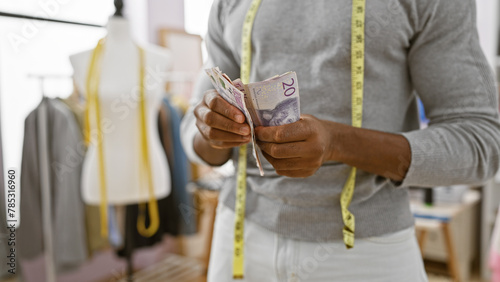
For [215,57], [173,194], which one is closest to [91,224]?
[173,194]

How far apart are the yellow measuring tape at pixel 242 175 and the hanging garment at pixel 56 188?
174 centimetres

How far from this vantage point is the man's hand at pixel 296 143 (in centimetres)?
61

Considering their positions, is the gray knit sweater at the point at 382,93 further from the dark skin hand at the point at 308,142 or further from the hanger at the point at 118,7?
the hanger at the point at 118,7

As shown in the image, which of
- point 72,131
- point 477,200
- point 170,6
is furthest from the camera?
point 170,6

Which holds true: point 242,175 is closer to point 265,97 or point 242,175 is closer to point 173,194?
point 265,97

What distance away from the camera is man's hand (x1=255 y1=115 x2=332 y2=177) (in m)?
0.61

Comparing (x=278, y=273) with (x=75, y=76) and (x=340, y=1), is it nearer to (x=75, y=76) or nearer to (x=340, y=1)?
(x=340, y=1)

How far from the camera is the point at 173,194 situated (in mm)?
2912

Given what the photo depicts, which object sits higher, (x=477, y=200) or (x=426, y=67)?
(x=426, y=67)

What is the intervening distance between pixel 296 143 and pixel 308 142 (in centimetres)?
2

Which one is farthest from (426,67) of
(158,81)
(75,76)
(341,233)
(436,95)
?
(75,76)

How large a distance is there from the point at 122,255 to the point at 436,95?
2.57 metres

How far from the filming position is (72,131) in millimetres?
2445

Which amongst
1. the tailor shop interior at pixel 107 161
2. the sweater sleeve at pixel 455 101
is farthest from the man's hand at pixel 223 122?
the tailor shop interior at pixel 107 161
